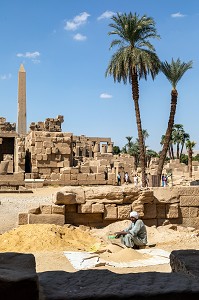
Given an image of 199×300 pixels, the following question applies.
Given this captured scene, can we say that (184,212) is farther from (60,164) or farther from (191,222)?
(60,164)

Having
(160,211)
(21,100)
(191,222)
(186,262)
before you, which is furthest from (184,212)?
(21,100)

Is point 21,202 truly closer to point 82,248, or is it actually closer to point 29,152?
point 82,248

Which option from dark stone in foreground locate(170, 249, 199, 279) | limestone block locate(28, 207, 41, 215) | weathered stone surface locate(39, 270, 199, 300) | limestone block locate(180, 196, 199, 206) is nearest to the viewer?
weathered stone surface locate(39, 270, 199, 300)

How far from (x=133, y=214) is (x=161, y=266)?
1.80m

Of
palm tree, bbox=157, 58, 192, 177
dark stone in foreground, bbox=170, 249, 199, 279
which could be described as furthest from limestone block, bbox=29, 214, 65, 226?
palm tree, bbox=157, 58, 192, 177

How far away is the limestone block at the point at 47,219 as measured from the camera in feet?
35.6

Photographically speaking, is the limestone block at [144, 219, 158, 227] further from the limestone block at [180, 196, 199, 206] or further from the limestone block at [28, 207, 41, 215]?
the limestone block at [28, 207, 41, 215]

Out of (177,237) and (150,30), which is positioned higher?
(150,30)

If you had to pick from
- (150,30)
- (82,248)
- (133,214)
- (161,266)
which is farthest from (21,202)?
(150,30)

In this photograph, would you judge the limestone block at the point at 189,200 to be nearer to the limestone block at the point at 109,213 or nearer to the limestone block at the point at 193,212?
the limestone block at the point at 193,212

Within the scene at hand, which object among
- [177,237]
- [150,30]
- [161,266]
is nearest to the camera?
[161,266]

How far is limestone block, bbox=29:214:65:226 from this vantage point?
1085 cm

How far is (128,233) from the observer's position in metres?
9.12

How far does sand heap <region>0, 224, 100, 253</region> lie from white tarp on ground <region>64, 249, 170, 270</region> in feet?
3.10
